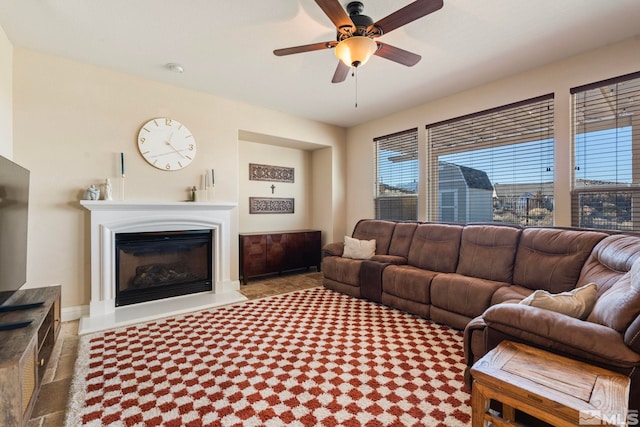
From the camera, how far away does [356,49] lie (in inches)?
82.3

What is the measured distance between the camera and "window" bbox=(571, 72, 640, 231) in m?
2.60

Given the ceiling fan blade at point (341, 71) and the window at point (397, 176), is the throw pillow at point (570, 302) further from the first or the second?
the window at point (397, 176)

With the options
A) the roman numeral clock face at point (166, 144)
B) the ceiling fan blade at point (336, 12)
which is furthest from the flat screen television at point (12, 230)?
the ceiling fan blade at point (336, 12)

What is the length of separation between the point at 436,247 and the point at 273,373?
7.83ft

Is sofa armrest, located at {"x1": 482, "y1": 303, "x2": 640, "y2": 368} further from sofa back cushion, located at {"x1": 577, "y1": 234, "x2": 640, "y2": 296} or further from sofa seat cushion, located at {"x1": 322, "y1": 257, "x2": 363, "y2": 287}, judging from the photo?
sofa seat cushion, located at {"x1": 322, "y1": 257, "x2": 363, "y2": 287}

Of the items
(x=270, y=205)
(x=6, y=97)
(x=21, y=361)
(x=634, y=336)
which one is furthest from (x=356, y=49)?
(x=270, y=205)

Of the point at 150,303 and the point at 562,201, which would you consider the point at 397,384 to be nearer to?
the point at 562,201

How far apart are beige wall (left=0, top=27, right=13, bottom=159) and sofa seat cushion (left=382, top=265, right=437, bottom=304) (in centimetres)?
387

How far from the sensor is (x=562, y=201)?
3000 mm

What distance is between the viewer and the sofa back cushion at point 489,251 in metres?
2.89

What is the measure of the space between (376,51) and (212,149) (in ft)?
8.46

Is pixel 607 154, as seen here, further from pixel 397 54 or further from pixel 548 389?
pixel 548 389

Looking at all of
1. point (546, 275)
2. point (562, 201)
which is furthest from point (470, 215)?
point (546, 275)

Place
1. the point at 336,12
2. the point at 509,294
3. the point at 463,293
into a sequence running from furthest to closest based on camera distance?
the point at 463,293
the point at 509,294
the point at 336,12
